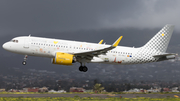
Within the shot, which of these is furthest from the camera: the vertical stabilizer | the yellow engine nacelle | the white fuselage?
the vertical stabilizer

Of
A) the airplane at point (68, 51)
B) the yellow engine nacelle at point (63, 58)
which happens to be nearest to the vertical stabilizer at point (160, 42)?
the airplane at point (68, 51)

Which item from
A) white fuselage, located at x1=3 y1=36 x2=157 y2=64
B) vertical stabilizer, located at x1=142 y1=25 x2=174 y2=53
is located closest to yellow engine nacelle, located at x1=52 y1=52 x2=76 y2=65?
white fuselage, located at x1=3 y1=36 x2=157 y2=64

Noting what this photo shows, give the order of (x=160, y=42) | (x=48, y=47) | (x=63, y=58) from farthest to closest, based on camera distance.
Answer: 1. (x=160, y=42)
2. (x=48, y=47)
3. (x=63, y=58)

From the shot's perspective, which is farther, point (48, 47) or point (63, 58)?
point (48, 47)

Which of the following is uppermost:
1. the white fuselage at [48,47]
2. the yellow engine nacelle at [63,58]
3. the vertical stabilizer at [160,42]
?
the vertical stabilizer at [160,42]

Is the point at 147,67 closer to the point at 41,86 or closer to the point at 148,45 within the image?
the point at 41,86

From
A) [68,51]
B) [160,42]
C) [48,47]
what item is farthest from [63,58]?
[160,42]

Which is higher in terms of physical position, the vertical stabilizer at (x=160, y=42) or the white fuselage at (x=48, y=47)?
the vertical stabilizer at (x=160, y=42)

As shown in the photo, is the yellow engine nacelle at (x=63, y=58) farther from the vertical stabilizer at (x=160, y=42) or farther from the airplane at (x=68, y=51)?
the vertical stabilizer at (x=160, y=42)

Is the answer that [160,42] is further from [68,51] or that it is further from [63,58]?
[63,58]

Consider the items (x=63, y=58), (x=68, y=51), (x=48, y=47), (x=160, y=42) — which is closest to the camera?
(x=63, y=58)

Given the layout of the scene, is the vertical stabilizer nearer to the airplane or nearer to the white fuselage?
the airplane

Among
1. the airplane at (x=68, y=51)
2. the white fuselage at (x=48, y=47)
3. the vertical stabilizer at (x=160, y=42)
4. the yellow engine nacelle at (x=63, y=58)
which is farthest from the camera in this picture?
the vertical stabilizer at (x=160, y=42)

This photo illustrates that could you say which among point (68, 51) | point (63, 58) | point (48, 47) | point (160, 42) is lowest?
point (63, 58)
